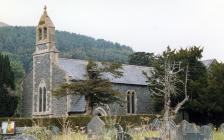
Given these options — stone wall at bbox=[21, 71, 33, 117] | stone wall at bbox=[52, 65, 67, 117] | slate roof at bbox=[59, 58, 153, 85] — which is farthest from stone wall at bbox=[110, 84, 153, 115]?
stone wall at bbox=[21, 71, 33, 117]

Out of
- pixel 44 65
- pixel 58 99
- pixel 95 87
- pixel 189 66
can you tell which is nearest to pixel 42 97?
pixel 44 65

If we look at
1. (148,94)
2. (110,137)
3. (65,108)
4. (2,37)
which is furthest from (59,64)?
(2,37)

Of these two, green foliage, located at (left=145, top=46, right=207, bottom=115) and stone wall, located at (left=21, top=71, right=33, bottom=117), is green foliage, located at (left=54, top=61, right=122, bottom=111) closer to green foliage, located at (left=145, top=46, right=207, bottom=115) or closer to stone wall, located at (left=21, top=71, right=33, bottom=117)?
green foliage, located at (left=145, top=46, right=207, bottom=115)

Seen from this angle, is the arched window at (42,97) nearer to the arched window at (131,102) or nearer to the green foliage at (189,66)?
the arched window at (131,102)

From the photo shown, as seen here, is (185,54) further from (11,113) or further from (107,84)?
(11,113)

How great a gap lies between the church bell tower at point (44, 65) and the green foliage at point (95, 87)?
6575 millimetres

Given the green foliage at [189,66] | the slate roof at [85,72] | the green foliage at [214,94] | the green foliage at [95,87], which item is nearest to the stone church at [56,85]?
the slate roof at [85,72]

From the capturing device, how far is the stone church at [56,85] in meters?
44.1

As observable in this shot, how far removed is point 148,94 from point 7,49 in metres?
65.2

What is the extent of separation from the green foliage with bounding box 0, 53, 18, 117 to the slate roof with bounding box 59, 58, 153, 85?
5230 mm

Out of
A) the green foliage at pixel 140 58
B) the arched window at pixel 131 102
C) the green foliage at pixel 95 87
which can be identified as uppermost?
the green foliage at pixel 140 58

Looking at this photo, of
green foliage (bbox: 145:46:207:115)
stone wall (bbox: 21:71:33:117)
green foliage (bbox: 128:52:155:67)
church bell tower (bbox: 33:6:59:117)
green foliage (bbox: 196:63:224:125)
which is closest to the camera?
green foliage (bbox: 196:63:224:125)

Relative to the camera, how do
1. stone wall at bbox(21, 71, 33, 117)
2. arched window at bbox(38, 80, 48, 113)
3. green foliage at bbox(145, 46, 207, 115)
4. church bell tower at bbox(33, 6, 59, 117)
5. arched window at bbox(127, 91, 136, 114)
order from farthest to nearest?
arched window at bbox(127, 91, 136, 114) < stone wall at bbox(21, 71, 33, 117) < arched window at bbox(38, 80, 48, 113) < church bell tower at bbox(33, 6, 59, 117) < green foliage at bbox(145, 46, 207, 115)

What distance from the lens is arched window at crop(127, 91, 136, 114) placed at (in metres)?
49.1
